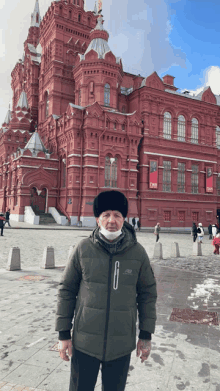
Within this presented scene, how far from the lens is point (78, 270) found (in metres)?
2.53

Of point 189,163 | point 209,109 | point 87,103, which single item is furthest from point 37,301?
point 209,109

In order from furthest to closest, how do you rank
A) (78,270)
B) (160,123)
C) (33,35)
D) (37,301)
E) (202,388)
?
(33,35), (160,123), (37,301), (202,388), (78,270)

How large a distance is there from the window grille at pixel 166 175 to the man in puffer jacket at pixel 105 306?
3422 cm

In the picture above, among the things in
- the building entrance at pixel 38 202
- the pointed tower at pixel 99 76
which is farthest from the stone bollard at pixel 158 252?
the building entrance at pixel 38 202

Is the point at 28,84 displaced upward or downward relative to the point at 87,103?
upward

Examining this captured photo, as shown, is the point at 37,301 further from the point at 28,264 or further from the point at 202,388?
the point at 28,264

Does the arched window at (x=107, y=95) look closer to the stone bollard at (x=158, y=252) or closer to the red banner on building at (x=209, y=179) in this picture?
the red banner on building at (x=209, y=179)

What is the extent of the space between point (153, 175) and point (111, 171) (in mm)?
5185

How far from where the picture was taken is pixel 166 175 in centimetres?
3653

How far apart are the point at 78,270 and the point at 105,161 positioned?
101 feet

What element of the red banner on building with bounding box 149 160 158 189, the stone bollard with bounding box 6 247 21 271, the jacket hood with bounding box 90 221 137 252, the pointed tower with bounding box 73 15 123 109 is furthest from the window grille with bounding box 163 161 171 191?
the jacket hood with bounding box 90 221 137 252

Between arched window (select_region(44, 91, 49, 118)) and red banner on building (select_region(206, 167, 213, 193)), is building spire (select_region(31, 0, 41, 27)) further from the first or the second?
red banner on building (select_region(206, 167, 213, 193))

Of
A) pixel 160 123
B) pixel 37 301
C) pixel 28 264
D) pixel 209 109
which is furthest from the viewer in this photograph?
pixel 209 109

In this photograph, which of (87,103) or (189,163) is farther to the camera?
(189,163)
